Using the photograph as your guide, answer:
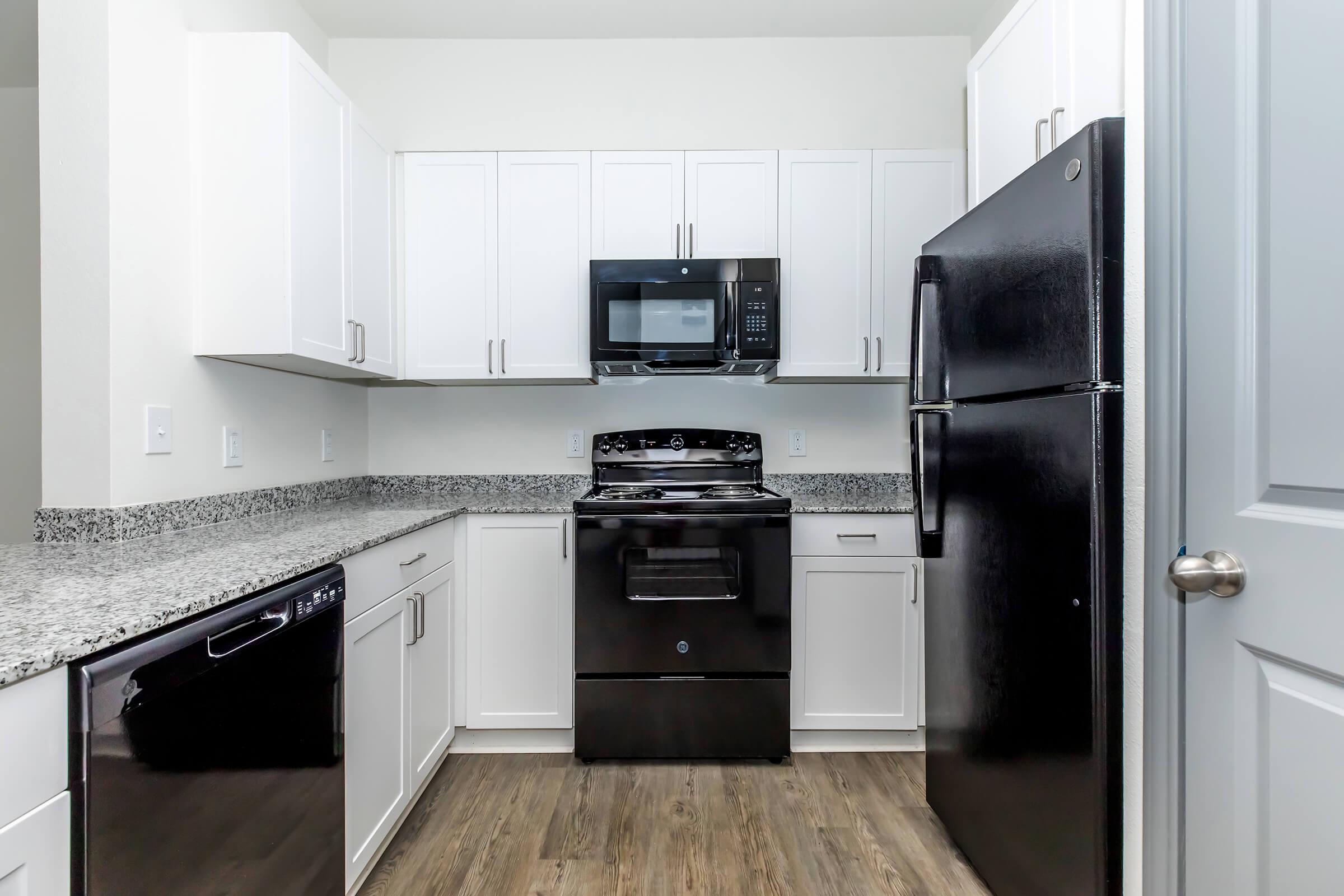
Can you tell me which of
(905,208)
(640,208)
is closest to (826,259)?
(905,208)

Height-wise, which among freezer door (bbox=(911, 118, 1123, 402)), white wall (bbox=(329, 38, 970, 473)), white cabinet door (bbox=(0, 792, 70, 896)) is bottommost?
white cabinet door (bbox=(0, 792, 70, 896))

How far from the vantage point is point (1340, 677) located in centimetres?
77

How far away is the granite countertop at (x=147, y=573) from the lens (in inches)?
30.0

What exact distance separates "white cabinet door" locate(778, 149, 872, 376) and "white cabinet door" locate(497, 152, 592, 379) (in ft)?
2.58

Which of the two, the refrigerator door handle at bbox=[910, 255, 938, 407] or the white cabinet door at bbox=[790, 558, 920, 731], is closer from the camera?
the refrigerator door handle at bbox=[910, 255, 938, 407]

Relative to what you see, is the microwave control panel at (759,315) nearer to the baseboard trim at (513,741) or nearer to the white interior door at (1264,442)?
the white interior door at (1264,442)

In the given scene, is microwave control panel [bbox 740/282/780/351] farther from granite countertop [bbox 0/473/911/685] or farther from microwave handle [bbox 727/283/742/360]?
granite countertop [bbox 0/473/911/685]

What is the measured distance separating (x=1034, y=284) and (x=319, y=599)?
157 centimetres

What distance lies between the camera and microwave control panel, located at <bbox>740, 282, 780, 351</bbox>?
7.61 ft

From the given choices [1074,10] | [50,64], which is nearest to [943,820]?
→ [1074,10]

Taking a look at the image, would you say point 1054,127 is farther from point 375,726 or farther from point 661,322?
point 375,726

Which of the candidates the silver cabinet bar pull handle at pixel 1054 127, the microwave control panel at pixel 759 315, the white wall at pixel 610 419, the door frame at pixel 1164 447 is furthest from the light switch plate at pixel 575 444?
the door frame at pixel 1164 447

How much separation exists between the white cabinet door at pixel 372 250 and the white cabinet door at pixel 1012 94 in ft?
6.45

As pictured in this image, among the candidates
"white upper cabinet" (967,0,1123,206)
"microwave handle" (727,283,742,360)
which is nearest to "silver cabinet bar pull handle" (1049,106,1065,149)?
"white upper cabinet" (967,0,1123,206)
